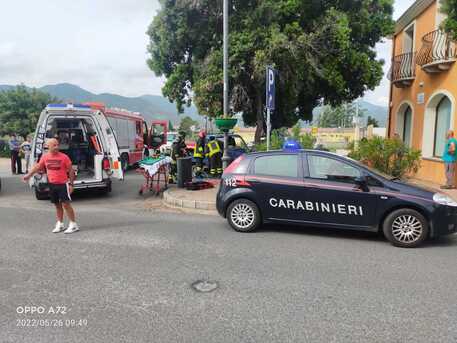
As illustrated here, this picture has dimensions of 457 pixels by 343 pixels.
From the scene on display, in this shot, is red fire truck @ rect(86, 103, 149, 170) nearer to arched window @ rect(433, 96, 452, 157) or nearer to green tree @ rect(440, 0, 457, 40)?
green tree @ rect(440, 0, 457, 40)

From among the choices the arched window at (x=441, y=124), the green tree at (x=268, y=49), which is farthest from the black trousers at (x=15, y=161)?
the arched window at (x=441, y=124)

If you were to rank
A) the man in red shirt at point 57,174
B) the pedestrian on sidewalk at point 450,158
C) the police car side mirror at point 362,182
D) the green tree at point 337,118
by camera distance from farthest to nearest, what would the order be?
the green tree at point 337,118 < the pedestrian on sidewalk at point 450,158 < the man in red shirt at point 57,174 < the police car side mirror at point 362,182

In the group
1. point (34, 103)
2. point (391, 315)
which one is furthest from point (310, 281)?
point (34, 103)

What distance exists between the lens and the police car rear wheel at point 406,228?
5555 millimetres

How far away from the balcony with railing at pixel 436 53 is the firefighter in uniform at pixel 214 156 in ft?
24.9

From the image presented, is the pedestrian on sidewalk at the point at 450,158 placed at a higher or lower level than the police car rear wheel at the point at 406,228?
higher

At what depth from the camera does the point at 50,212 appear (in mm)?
8000

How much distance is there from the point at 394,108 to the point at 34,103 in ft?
113

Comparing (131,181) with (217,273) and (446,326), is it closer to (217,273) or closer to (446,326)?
(217,273)

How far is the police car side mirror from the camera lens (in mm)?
5808

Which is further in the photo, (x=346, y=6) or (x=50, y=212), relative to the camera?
(x=346, y=6)

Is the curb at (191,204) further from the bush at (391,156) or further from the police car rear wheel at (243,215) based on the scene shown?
the bush at (391,156)

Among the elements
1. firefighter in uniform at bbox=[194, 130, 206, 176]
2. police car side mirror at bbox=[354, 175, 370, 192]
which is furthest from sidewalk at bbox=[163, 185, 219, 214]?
police car side mirror at bbox=[354, 175, 370, 192]

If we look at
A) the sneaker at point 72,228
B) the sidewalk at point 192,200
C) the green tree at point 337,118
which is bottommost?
the sneaker at point 72,228
